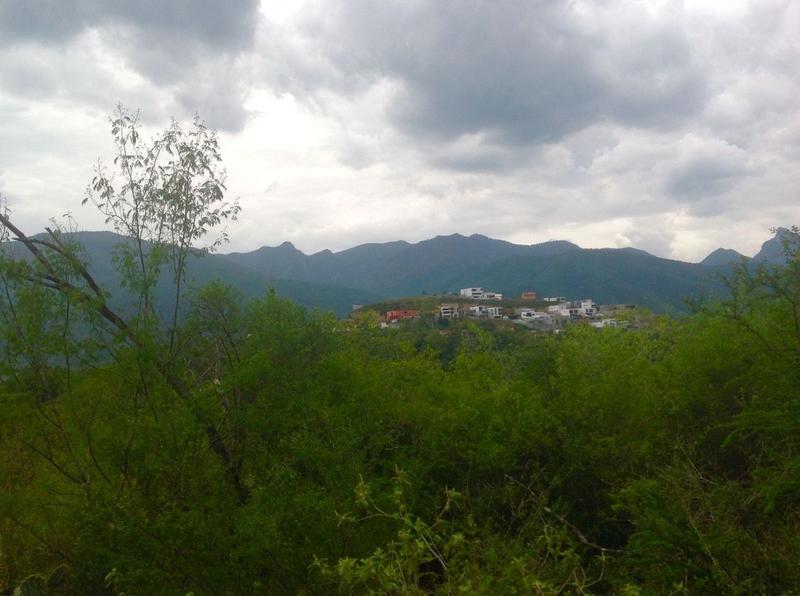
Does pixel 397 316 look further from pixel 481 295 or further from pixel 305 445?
pixel 481 295

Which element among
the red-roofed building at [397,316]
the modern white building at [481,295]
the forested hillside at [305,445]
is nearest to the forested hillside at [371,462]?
the forested hillside at [305,445]

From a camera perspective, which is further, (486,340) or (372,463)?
(486,340)

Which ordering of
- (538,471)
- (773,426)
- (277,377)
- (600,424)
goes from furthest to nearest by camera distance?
(600,424) < (538,471) < (277,377) < (773,426)

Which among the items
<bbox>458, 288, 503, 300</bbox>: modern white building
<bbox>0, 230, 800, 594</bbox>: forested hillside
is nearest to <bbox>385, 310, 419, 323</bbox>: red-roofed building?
<bbox>458, 288, 503, 300</bbox>: modern white building

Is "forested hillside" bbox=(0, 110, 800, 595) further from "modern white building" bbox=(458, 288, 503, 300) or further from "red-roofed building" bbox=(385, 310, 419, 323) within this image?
"modern white building" bbox=(458, 288, 503, 300)

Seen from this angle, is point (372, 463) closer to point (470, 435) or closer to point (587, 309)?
point (470, 435)

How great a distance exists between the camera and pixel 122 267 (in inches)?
384

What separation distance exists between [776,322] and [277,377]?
8.89 m

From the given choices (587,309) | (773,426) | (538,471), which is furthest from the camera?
(587,309)

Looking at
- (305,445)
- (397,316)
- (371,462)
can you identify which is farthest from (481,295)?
(305,445)

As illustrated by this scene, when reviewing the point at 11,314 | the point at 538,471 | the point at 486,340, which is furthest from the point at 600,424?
the point at 486,340

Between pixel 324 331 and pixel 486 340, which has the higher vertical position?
pixel 324 331

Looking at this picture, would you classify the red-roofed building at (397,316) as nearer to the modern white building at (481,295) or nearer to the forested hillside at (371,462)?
the modern white building at (481,295)

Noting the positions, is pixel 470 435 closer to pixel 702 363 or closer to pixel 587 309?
pixel 702 363
